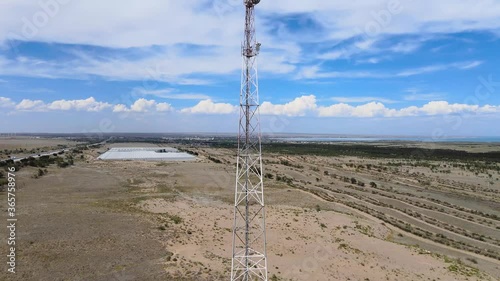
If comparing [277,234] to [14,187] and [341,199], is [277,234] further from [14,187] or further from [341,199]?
[14,187]

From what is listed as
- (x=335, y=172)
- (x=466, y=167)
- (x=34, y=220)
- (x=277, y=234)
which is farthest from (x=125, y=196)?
(x=466, y=167)

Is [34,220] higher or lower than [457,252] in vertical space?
higher

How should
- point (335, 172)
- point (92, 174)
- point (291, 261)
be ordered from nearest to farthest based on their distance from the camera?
point (291, 261)
point (92, 174)
point (335, 172)

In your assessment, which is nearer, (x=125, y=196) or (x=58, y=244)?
(x=58, y=244)

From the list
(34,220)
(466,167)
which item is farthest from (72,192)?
(466,167)

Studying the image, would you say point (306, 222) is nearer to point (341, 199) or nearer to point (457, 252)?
point (457, 252)

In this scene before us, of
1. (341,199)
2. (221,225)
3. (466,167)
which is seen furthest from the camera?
(466,167)
